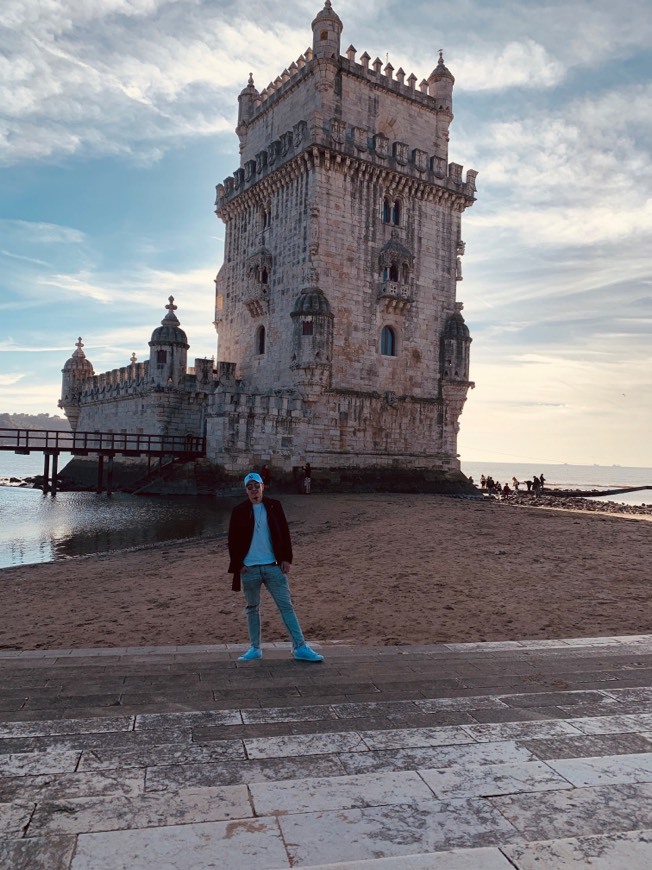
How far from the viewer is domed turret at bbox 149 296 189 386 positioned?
32.1 meters

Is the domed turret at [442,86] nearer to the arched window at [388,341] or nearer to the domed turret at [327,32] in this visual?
the domed turret at [327,32]

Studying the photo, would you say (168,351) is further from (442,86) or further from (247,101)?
(442,86)

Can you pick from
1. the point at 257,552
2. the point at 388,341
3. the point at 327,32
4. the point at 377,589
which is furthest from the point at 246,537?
the point at 327,32

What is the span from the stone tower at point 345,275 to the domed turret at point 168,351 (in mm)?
2558

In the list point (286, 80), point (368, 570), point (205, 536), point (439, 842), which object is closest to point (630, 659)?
point (439, 842)

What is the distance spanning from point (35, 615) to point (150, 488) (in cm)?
2303

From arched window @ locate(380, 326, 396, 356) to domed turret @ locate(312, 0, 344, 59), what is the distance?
1178cm

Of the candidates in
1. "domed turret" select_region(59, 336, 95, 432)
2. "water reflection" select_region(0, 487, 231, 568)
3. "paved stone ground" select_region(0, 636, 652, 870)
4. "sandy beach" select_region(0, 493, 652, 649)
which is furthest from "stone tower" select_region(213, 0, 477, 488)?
"paved stone ground" select_region(0, 636, 652, 870)

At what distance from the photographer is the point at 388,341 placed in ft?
98.5

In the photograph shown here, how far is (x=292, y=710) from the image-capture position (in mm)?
4398

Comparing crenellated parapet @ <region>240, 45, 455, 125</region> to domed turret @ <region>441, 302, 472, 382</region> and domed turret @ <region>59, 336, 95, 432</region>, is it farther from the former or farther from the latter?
domed turret @ <region>59, 336, 95, 432</region>

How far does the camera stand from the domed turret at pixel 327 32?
2736cm

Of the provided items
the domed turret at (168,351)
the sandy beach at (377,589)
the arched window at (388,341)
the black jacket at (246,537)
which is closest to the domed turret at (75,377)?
the domed turret at (168,351)

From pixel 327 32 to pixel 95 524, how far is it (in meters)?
22.2
